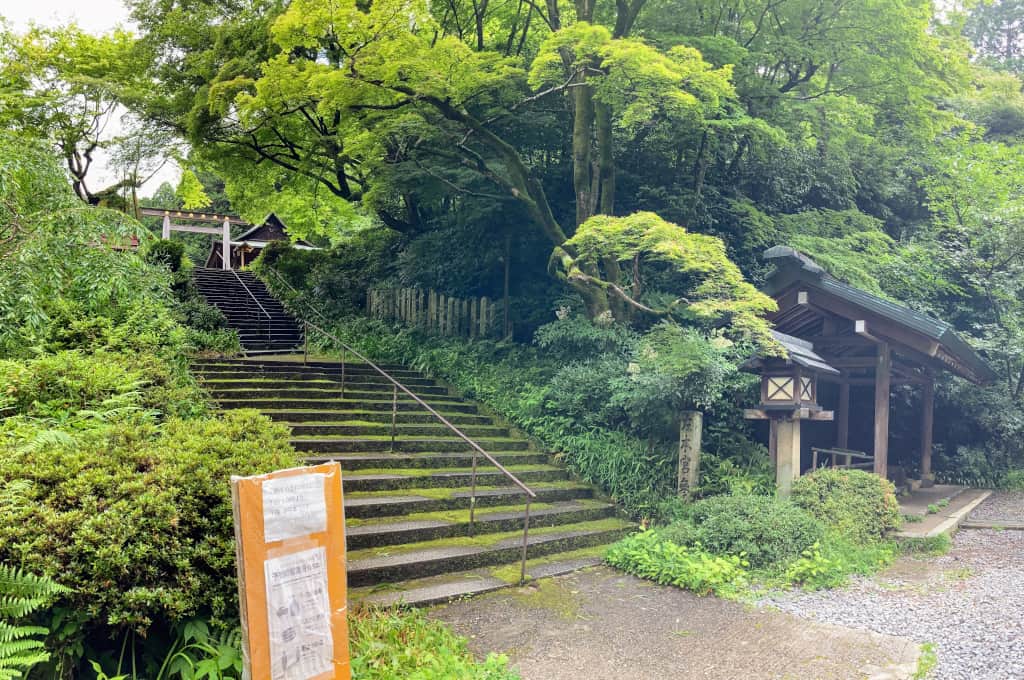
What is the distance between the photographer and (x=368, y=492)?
746cm

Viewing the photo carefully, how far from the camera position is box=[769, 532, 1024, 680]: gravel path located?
15.6ft

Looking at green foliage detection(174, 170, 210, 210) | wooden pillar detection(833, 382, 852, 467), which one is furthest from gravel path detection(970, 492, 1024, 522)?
green foliage detection(174, 170, 210, 210)

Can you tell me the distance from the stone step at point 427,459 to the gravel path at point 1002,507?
22.4ft

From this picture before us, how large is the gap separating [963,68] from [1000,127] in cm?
874

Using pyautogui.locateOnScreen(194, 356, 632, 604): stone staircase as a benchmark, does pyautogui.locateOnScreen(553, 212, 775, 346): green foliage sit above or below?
above

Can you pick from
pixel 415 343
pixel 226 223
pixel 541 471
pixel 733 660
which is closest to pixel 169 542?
pixel 733 660

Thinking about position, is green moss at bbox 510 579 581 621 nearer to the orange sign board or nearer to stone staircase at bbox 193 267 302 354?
the orange sign board

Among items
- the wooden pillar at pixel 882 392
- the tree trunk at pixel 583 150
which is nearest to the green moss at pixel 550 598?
the wooden pillar at pixel 882 392

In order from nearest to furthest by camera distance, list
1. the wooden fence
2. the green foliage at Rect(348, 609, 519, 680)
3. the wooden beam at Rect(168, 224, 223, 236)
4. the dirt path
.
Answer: the green foliage at Rect(348, 609, 519, 680)
the dirt path
the wooden fence
the wooden beam at Rect(168, 224, 223, 236)

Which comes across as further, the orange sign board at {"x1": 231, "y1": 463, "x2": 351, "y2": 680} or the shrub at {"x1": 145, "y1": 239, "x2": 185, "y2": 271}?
the shrub at {"x1": 145, "y1": 239, "x2": 185, "y2": 271}

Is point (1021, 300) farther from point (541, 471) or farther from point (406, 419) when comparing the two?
point (406, 419)

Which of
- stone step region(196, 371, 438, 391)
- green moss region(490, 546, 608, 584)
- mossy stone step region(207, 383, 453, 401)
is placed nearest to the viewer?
green moss region(490, 546, 608, 584)

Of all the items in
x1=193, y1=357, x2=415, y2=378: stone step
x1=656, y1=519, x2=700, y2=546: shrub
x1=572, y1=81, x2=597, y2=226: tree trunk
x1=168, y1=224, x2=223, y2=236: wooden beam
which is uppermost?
x1=168, y1=224, x2=223, y2=236: wooden beam

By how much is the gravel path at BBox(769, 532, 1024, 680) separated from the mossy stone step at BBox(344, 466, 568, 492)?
3747 millimetres
